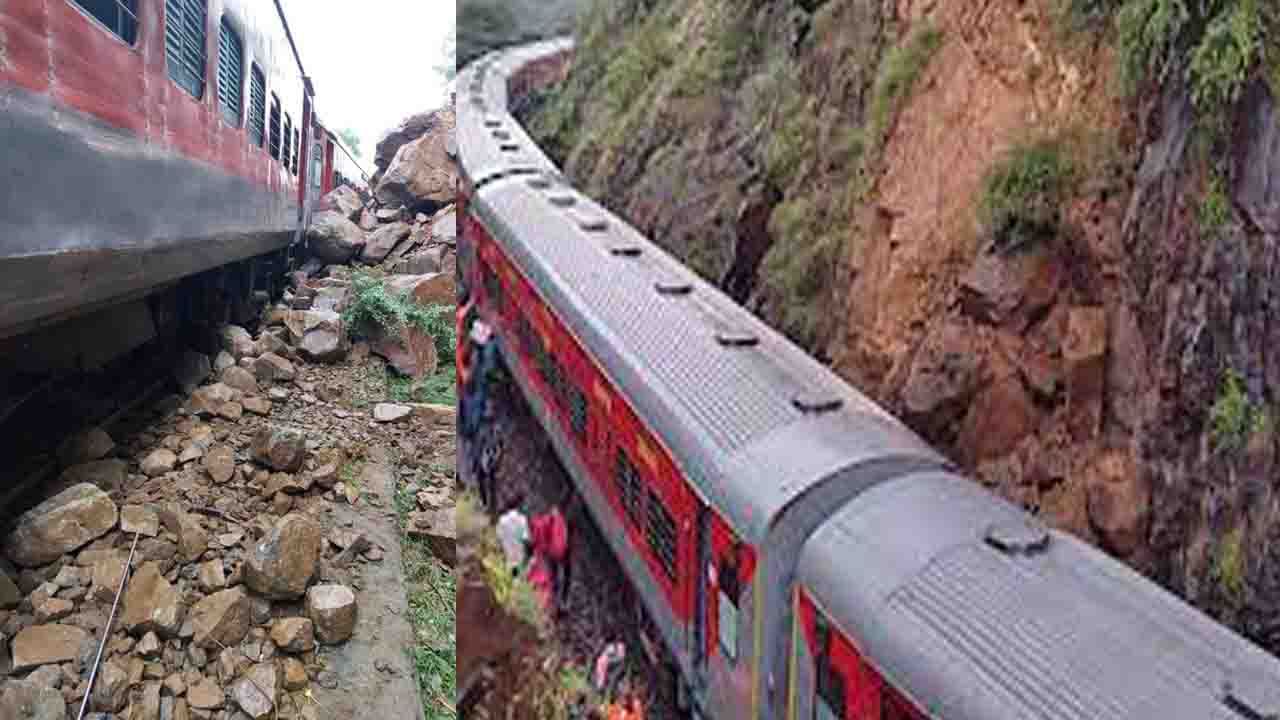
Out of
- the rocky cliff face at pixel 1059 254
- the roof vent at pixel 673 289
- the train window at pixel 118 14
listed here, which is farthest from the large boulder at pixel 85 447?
the rocky cliff face at pixel 1059 254

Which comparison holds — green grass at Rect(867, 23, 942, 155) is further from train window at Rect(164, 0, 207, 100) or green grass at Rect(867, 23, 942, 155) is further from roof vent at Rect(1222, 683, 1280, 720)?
roof vent at Rect(1222, 683, 1280, 720)

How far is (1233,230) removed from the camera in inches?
147

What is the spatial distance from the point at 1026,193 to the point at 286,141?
4741 mm

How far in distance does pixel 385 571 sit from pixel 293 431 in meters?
0.58

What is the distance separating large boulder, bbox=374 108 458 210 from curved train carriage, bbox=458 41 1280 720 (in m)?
1.19

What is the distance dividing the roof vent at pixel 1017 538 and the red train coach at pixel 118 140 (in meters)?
2.82

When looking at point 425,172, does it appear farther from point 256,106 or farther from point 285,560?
point 285,560

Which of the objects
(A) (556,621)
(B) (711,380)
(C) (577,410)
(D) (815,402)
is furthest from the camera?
(C) (577,410)

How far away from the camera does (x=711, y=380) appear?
16.9 ft

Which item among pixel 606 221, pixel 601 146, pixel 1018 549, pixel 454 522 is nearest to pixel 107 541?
pixel 454 522

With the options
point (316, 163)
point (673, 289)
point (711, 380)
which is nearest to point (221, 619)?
point (711, 380)

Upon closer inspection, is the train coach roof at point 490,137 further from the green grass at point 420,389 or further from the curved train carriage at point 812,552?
the green grass at point 420,389

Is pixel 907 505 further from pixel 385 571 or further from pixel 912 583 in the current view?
pixel 385 571

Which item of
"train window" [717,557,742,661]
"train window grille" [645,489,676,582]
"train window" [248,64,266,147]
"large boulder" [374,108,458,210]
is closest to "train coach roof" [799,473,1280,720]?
"train window" [717,557,742,661]
